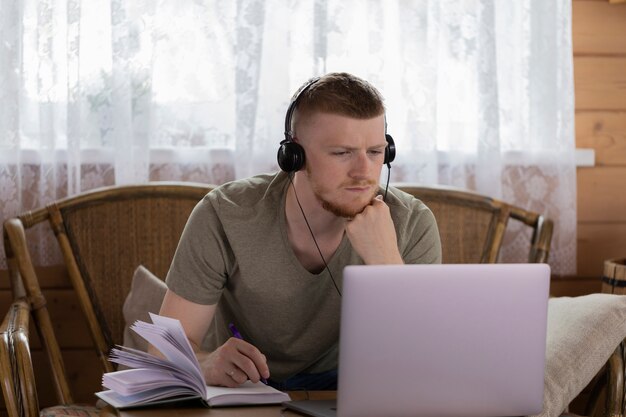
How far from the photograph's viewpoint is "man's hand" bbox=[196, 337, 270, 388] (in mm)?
1354

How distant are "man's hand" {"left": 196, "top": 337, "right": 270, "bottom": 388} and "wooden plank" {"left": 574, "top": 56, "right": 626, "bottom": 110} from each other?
1.54 metres

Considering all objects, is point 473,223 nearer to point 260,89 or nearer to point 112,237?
point 260,89

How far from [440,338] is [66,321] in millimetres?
1462

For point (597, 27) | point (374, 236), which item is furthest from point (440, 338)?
point (597, 27)

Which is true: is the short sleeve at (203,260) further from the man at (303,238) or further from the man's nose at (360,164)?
the man's nose at (360,164)

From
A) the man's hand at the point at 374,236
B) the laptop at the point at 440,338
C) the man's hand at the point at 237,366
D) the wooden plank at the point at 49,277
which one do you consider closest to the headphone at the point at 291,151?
the man's hand at the point at 374,236

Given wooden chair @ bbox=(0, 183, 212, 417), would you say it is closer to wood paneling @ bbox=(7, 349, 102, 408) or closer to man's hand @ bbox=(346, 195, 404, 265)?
wood paneling @ bbox=(7, 349, 102, 408)

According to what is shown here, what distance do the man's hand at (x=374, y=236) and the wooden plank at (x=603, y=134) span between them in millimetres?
1154

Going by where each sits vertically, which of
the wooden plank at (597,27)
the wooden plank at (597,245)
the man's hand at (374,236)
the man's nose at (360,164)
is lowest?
the wooden plank at (597,245)

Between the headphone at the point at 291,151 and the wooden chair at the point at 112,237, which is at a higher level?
the headphone at the point at 291,151

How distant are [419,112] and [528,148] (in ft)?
1.09

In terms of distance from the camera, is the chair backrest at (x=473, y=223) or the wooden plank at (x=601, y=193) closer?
the chair backrest at (x=473, y=223)

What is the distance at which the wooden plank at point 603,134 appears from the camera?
101 inches

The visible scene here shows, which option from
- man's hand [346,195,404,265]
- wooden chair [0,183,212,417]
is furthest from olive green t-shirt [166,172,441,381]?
wooden chair [0,183,212,417]
